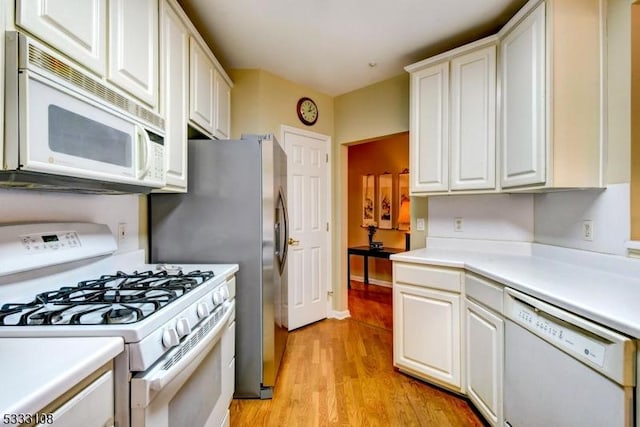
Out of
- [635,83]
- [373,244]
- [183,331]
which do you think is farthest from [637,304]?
[373,244]

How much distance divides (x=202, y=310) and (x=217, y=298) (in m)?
0.20

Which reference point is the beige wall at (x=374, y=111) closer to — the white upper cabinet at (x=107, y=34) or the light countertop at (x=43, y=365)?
the white upper cabinet at (x=107, y=34)

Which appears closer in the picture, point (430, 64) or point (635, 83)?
point (635, 83)

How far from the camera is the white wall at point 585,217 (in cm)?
155

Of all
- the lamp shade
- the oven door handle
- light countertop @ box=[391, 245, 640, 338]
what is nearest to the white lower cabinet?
light countertop @ box=[391, 245, 640, 338]

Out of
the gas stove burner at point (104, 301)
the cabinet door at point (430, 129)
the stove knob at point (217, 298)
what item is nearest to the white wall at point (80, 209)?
the gas stove burner at point (104, 301)

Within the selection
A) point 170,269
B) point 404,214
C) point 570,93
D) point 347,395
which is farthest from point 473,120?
point 404,214

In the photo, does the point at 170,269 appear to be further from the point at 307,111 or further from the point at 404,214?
the point at 404,214

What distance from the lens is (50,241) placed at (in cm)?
122

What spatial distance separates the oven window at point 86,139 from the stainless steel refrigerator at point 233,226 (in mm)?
735

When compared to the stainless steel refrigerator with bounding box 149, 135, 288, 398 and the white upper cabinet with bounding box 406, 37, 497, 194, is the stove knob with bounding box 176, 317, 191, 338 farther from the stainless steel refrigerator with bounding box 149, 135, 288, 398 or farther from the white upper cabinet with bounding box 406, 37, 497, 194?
the white upper cabinet with bounding box 406, 37, 497, 194

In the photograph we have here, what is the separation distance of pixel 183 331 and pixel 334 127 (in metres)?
2.87

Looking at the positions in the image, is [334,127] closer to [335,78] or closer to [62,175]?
[335,78]

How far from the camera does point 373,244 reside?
466cm
